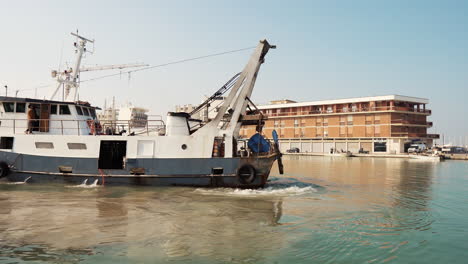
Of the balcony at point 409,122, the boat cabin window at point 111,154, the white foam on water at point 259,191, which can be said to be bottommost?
the white foam on water at point 259,191

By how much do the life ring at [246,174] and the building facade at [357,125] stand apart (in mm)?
52497

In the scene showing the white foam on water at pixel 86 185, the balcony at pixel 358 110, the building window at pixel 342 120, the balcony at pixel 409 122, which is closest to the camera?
the white foam on water at pixel 86 185

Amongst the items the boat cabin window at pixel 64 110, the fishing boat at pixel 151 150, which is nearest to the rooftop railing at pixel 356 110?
the fishing boat at pixel 151 150

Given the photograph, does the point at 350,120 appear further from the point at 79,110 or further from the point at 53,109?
the point at 53,109

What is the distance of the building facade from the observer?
6103cm

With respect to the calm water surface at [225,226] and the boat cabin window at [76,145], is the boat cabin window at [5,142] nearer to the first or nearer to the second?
the calm water surface at [225,226]

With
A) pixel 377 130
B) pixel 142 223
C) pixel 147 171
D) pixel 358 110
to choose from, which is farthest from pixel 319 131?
pixel 142 223

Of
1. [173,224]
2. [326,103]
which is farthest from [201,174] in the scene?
[326,103]

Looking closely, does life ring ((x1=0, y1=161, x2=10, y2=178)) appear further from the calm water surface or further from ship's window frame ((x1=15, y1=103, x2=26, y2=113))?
ship's window frame ((x1=15, y1=103, x2=26, y2=113))

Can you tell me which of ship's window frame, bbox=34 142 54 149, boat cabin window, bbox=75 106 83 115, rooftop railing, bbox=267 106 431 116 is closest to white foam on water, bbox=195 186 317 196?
ship's window frame, bbox=34 142 54 149

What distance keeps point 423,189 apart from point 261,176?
29.9 ft

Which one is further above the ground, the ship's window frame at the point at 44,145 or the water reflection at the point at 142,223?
the ship's window frame at the point at 44,145

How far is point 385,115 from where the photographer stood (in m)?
61.6

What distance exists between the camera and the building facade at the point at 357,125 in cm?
6103
